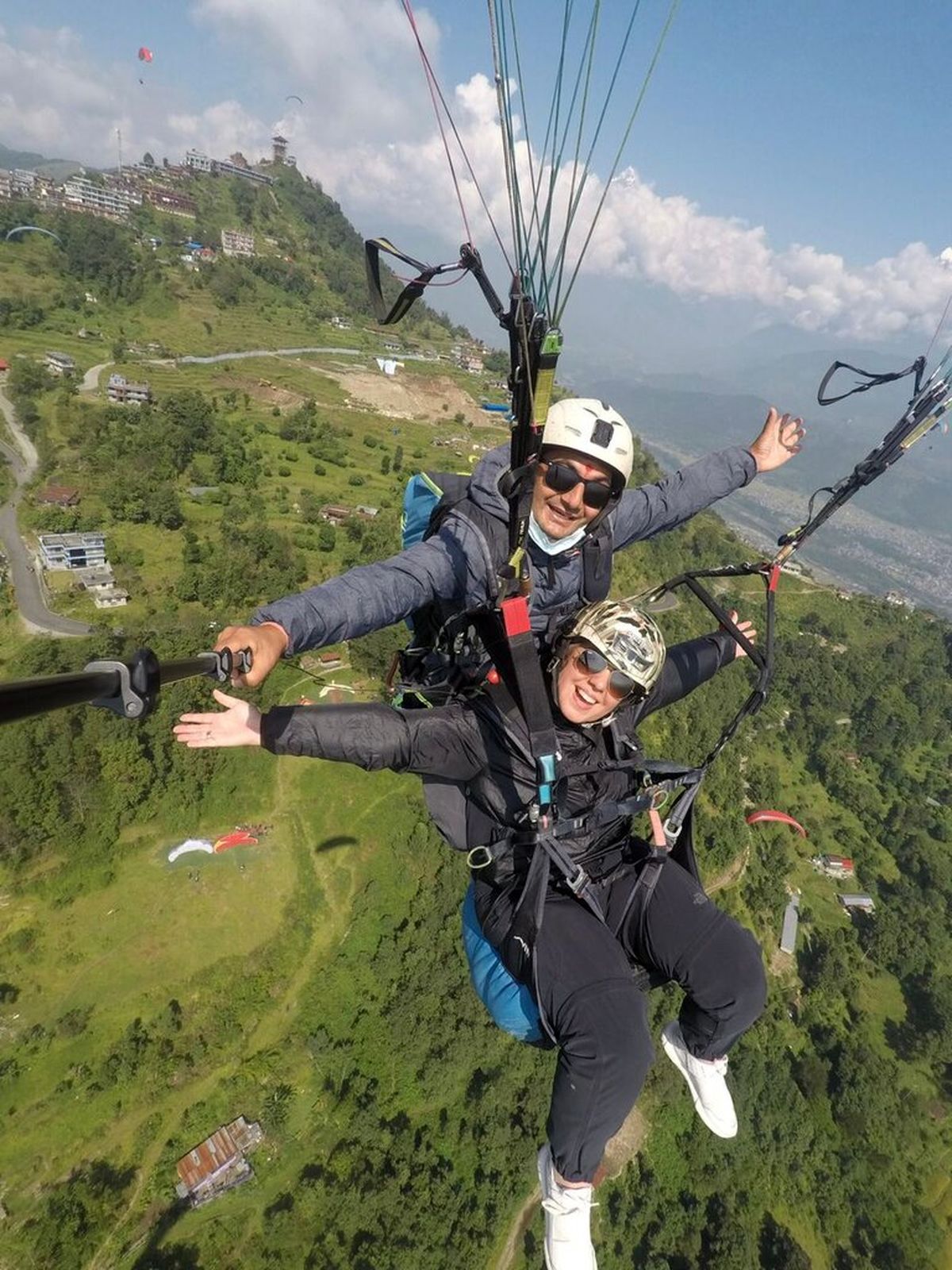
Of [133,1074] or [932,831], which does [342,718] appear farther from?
[932,831]

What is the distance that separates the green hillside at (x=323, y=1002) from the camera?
17.4 metres

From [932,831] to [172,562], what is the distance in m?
55.0

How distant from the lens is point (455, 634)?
3980mm

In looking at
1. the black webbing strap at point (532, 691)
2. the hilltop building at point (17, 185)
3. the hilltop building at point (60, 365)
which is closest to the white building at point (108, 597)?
the black webbing strap at point (532, 691)

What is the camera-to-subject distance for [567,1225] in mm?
3387

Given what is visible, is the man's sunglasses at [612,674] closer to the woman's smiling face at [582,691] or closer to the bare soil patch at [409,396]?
the woman's smiling face at [582,691]

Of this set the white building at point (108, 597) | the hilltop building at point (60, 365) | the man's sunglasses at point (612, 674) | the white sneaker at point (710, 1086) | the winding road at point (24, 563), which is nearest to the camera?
the man's sunglasses at point (612, 674)

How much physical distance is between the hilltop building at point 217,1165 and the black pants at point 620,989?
63.6 ft

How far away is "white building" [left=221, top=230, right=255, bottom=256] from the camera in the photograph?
97.2m

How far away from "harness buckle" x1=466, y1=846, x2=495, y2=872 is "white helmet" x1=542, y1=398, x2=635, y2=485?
2.29m

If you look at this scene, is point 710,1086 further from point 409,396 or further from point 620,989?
point 409,396

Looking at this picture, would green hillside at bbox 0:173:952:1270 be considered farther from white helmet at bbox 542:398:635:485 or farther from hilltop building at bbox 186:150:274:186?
hilltop building at bbox 186:150:274:186

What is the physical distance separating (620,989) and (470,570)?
2400 millimetres

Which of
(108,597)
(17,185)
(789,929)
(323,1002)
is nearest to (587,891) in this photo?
(323,1002)
